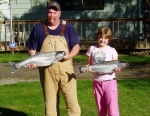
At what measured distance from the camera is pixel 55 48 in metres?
5.78

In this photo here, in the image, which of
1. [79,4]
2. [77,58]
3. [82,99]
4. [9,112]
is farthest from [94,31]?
[9,112]

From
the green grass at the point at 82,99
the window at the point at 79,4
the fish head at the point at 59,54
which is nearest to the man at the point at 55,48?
the fish head at the point at 59,54

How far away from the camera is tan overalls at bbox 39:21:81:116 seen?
576 cm

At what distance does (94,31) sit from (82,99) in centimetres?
1077

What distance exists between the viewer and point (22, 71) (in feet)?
41.8

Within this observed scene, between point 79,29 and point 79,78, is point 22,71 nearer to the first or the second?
point 79,78

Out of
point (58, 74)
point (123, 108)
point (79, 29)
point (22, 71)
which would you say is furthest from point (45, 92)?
point (79, 29)

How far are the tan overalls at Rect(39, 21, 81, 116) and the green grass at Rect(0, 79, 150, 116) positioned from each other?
1.55 metres

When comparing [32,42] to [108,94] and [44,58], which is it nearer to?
[44,58]

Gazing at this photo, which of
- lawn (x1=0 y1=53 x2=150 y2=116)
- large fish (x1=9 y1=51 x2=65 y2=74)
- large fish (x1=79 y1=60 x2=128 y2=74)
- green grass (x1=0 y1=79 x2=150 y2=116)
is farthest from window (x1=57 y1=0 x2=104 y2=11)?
large fish (x1=9 y1=51 x2=65 y2=74)

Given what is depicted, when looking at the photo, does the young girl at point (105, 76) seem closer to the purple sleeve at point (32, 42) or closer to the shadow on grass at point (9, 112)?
the purple sleeve at point (32, 42)

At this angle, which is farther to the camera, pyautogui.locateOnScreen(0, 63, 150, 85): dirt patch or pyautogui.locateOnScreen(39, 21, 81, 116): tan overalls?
pyautogui.locateOnScreen(0, 63, 150, 85): dirt patch

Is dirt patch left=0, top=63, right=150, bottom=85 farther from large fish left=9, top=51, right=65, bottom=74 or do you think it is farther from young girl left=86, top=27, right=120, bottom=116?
large fish left=9, top=51, right=65, bottom=74

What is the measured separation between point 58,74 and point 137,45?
38.2 ft
